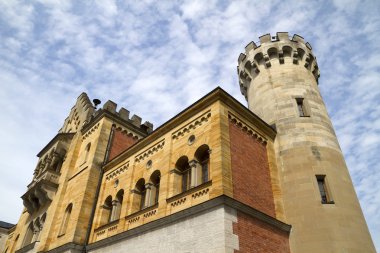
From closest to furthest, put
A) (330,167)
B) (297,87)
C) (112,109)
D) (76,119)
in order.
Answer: (330,167)
(297,87)
(112,109)
(76,119)

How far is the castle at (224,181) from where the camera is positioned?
37.0 ft

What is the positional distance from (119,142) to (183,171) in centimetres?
907

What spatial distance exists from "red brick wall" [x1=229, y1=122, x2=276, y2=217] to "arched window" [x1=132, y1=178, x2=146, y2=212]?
585 centimetres

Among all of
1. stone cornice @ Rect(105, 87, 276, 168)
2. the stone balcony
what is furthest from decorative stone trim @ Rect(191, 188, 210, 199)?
the stone balcony

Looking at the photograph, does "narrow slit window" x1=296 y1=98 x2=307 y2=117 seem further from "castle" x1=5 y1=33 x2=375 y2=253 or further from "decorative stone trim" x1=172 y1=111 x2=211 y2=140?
"decorative stone trim" x1=172 y1=111 x2=211 y2=140

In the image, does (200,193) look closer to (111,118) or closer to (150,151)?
(150,151)

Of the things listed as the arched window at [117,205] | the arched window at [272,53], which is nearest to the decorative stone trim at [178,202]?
the arched window at [117,205]

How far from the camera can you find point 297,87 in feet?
57.3

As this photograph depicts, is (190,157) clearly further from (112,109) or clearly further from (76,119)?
(76,119)

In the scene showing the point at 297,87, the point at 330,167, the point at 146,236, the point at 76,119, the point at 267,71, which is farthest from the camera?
the point at 76,119

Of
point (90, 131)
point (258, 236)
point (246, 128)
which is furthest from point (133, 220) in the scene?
point (90, 131)

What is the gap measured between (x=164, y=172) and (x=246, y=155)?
3.98 m

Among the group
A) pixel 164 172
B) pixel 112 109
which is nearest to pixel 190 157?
pixel 164 172

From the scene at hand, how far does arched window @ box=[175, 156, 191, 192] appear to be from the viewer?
13391 mm
